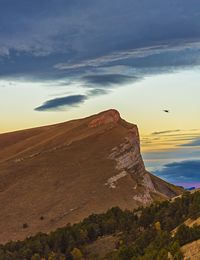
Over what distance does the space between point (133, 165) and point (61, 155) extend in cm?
1555

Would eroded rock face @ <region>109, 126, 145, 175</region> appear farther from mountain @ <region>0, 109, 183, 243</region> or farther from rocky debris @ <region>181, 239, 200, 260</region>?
rocky debris @ <region>181, 239, 200, 260</region>

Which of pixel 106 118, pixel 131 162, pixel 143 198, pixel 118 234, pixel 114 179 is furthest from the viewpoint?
pixel 106 118

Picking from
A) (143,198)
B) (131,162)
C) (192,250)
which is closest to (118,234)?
(192,250)

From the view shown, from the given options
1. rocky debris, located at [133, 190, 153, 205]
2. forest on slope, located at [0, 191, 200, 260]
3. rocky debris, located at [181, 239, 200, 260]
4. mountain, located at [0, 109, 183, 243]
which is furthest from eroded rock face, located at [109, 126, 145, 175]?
rocky debris, located at [181, 239, 200, 260]

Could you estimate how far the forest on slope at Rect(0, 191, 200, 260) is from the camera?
4322 centimetres

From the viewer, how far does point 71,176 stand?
10900cm

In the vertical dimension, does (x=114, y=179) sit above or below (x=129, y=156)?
below

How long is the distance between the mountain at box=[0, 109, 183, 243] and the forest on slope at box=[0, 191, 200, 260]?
82.4 ft

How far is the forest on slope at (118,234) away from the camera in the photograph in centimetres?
4322

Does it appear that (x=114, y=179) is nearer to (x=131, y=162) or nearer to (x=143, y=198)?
(x=143, y=198)

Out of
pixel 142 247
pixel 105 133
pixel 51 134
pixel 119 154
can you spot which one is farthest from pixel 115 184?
pixel 142 247

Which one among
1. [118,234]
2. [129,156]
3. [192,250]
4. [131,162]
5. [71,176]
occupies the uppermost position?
[129,156]

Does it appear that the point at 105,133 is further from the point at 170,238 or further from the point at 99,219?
the point at 170,238

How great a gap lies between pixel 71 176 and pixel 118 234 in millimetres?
53091
